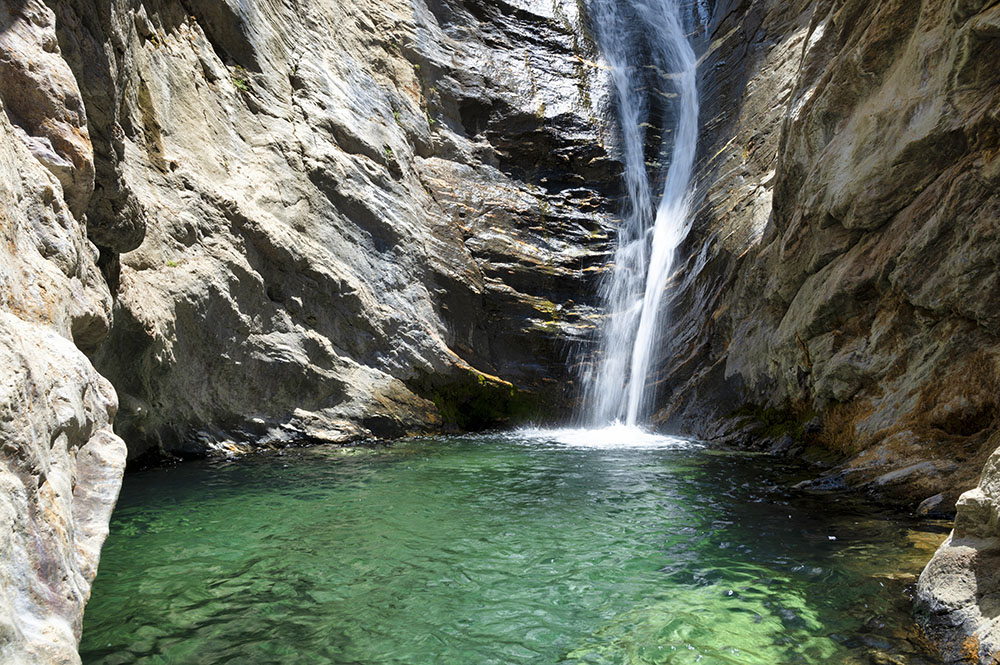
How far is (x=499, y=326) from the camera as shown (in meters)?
16.4

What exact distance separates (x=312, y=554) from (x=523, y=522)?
199 centimetres

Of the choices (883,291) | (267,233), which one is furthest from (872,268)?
(267,233)

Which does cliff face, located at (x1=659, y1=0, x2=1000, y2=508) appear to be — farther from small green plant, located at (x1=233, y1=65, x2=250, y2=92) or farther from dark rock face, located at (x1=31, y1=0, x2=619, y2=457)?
small green plant, located at (x1=233, y1=65, x2=250, y2=92)

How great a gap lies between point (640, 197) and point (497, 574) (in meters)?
16.1

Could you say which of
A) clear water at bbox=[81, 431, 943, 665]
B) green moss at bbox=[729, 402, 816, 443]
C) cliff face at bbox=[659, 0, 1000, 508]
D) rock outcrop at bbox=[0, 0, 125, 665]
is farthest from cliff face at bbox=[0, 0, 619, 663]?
green moss at bbox=[729, 402, 816, 443]

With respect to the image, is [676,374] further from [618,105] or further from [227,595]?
[227,595]

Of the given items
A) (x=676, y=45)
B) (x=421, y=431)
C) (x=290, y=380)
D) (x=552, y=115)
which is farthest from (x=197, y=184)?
(x=676, y=45)

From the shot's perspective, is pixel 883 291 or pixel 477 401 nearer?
pixel 883 291

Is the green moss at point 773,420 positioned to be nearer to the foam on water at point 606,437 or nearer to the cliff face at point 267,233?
the foam on water at point 606,437

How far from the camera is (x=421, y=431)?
13703 millimetres

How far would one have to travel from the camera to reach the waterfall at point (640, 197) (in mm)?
15961

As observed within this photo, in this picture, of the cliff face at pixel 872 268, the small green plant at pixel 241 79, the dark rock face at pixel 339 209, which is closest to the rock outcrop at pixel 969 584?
the cliff face at pixel 872 268

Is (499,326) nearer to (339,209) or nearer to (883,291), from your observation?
(339,209)

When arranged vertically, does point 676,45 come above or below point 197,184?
above
